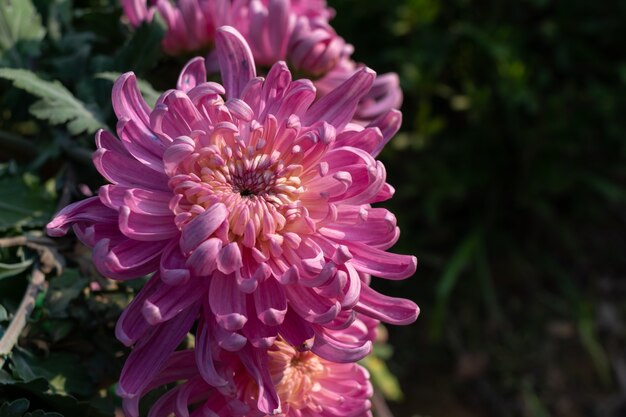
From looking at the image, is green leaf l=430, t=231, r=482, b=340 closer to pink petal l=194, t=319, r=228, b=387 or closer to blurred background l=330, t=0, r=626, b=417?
blurred background l=330, t=0, r=626, b=417

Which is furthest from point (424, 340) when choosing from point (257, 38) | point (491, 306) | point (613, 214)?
point (257, 38)

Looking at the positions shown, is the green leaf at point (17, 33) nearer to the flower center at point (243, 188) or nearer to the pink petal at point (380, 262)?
the flower center at point (243, 188)

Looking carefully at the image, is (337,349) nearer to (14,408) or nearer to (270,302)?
(270,302)

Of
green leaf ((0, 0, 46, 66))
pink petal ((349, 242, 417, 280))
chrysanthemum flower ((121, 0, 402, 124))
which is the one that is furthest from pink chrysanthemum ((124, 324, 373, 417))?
green leaf ((0, 0, 46, 66))

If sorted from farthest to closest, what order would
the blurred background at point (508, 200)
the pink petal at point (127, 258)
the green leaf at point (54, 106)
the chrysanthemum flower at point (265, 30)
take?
1. the blurred background at point (508, 200)
2. the chrysanthemum flower at point (265, 30)
3. the green leaf at point (54, 106)
4. the pink petal at point (127, 258)

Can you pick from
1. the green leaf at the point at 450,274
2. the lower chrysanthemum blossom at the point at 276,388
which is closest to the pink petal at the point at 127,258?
the lower chrysanthemum blossom at the point at 276,388
